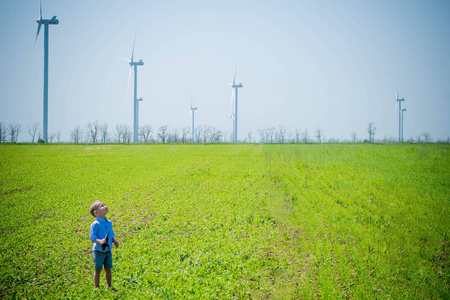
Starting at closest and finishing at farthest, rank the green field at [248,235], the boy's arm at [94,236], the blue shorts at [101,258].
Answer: the boy's arm at [94,236] < the blue shorts at [101,258] < the green field at [248,235]

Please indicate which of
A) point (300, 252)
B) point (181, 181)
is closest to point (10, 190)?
point (181, 181)

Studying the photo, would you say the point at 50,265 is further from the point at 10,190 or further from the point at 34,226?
the point at 10,190

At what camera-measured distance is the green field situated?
9.83 meters

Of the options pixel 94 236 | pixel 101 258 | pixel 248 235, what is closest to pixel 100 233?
pixel 94 236

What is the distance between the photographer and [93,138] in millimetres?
162750

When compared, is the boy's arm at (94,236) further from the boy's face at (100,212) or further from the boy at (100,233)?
the boy's face at (100,212)

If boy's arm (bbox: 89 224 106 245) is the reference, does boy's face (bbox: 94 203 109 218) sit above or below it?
above

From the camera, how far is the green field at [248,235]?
32.2ft

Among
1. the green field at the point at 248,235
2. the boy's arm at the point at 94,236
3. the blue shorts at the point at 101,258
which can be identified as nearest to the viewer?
the boy's arm at the point at 94,236

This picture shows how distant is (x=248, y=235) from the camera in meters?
14.7

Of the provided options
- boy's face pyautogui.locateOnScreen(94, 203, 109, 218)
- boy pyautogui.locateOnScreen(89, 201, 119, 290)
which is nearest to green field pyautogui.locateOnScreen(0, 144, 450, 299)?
boy pyautogui.locateOnScreen(89, 201, 119, 290)

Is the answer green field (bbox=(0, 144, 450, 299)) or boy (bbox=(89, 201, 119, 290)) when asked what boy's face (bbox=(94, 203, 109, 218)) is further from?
green field (bbox=(0, 144, 450, 299))

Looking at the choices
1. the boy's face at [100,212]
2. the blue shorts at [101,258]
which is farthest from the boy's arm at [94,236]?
the blue shorts at [101,258]

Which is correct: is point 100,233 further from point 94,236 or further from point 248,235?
point 248,235
